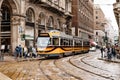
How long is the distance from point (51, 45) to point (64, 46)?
3516mm

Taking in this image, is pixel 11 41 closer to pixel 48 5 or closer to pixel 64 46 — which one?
pixel 64 46

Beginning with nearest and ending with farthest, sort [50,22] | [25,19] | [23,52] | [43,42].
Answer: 1. [43,42]
2. [23,52]
3. [25,19]
4. [50,22]

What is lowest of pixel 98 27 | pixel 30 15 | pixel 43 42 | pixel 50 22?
pixel 43 42

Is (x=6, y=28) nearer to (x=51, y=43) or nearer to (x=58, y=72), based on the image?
(x=51, y=43)

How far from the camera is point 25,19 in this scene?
41000 millimetres

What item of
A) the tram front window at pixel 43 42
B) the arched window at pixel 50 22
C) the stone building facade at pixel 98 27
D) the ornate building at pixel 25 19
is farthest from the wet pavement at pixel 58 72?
the stone building facade at pixel 98 27

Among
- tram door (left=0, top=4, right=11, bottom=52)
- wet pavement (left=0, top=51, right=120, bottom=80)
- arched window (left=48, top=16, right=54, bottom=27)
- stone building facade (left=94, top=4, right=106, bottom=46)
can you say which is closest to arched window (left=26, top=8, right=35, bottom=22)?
tram door (left=0, top=4, right=11, bottom=52)

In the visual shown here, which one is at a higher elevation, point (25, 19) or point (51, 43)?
point (25, 19)

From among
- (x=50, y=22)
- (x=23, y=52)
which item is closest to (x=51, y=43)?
(x=23, y=52)

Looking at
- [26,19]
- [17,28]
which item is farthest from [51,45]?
[26,19]

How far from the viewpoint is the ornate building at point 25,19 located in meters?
38.9

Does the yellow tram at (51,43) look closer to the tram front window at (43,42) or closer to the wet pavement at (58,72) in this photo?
the tram front window at (43,42)

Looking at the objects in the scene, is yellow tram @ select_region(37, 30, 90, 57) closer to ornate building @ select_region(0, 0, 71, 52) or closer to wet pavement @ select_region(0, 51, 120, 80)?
ornate building @ select_region(0, 0, 71, 52)

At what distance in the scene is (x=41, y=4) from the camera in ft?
153
